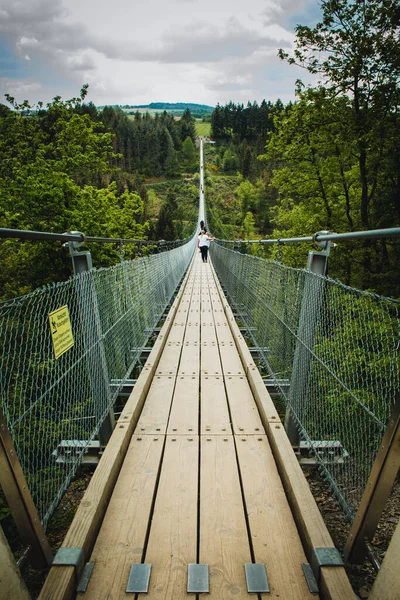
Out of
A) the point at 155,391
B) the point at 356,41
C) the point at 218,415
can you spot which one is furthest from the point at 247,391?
the point at 356,41

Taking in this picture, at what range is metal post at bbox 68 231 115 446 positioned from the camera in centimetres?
231

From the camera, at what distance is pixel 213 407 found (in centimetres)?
283

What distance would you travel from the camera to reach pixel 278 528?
1.71m

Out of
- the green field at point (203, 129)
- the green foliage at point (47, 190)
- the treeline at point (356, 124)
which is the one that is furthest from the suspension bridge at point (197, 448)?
the green field at point (203, 129)

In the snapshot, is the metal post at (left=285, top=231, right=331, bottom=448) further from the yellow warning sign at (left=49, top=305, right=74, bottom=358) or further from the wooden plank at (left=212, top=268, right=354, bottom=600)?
the yellow warning sign at (left=49, top=305, right=74, bottom=358)

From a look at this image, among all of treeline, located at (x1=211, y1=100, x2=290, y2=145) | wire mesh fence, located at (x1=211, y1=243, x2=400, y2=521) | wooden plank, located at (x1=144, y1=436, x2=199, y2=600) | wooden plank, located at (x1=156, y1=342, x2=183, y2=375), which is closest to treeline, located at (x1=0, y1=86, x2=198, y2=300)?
wooden plank, located at (x1=156, y1=342, x2=183, y2=375)

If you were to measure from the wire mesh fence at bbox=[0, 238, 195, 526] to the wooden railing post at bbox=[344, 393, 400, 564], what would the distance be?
1.30 metres

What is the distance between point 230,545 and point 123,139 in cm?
8651

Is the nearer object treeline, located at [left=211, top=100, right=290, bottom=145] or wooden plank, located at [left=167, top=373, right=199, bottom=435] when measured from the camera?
wooden plank, located at [left=167, top=373, right=199, bottom=435]

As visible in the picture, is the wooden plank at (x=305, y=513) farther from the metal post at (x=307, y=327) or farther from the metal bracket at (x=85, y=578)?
the metal bracket at (x=85, y=578)

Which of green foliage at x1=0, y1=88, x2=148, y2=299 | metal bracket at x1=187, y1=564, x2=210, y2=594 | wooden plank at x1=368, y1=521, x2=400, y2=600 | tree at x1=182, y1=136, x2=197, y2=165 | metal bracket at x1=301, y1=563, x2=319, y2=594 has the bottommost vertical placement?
metal bracket at x1=301, y1=563, x2=319, y2=594

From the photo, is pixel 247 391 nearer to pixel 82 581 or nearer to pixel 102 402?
pixel 102 402

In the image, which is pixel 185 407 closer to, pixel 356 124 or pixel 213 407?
pixel 213 407

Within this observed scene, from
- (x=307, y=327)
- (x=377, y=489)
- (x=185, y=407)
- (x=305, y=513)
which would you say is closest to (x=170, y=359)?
(x=185, y=407)
